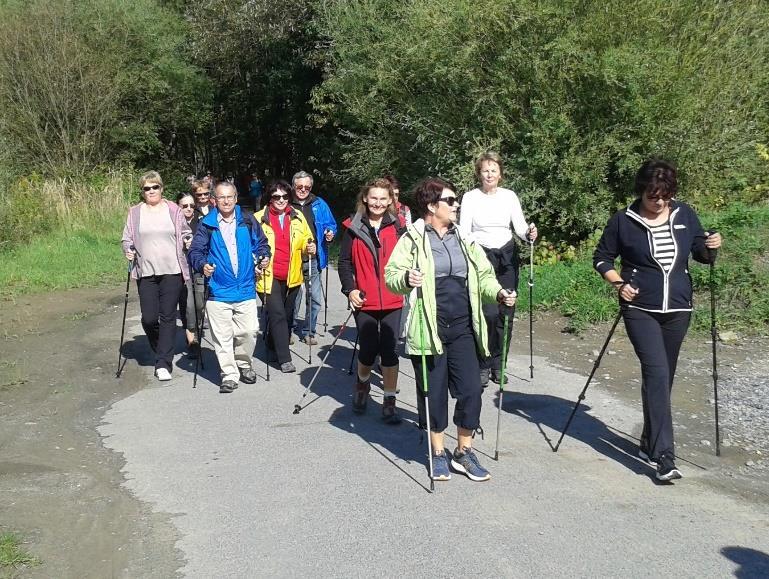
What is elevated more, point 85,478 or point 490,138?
point 490,138

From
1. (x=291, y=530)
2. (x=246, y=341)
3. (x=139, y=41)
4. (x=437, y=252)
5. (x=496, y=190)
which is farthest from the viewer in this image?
(x=139, y=41)

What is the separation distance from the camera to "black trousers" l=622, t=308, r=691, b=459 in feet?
18.9

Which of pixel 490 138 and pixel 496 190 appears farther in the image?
pixel 490 138

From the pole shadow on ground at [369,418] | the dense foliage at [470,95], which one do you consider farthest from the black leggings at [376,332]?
the dense foliage at [470,95]

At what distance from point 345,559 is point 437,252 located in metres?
2.10

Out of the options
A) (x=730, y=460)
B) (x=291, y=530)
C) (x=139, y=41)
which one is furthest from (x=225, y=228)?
(x=139, y=41)

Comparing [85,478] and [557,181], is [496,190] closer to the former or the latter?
[85,478]

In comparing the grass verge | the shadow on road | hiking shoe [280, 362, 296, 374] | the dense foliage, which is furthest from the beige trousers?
the shadow on road

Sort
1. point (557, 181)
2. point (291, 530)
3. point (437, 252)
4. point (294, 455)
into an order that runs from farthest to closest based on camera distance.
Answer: point (557, 181) < point (294, 455) < point (437, 252) < point (291, 530)

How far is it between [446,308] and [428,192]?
2.55 ft

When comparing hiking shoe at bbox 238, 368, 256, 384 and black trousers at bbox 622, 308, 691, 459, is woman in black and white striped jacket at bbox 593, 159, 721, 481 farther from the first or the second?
hiking shoe at bbox 238, 368, 256, 384

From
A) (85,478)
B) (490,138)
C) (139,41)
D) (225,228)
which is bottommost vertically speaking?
(85,478)

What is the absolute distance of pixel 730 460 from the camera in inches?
241

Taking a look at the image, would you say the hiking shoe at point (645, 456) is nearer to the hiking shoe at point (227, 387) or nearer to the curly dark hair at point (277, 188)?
the hiking shoe at point (227, 387)
